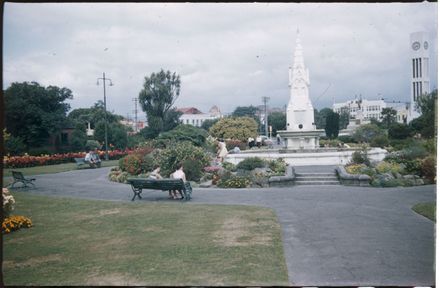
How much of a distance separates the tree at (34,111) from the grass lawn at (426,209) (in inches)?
974

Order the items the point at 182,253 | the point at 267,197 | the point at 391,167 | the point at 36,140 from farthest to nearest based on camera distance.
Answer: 1. the point at 36,140
2. the point at 391,167
3. the point at 267,197
4. the point at 182,253

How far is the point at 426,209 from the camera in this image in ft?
31.6

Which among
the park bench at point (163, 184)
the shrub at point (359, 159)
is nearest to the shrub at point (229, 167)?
the shrub at point (359, 159)

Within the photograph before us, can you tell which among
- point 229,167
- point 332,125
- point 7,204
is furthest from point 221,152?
point 332,125

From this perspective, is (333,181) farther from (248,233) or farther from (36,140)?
(36,140)

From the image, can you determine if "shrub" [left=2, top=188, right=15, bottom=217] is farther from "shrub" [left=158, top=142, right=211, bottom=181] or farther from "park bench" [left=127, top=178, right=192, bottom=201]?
"shrub" [left=158, top=142, right=211, bottom=181]

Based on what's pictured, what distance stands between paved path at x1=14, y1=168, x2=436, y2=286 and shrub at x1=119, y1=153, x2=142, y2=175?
486 cm

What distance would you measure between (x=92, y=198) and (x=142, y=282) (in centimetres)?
823

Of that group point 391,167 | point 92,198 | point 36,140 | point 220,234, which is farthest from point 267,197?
point 36,140

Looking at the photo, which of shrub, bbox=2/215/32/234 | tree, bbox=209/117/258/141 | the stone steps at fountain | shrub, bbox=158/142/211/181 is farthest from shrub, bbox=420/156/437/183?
tree, bbox=209/117/258/141

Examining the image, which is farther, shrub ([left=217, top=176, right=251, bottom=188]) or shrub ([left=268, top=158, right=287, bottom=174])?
shrub ([left=268, top=158, right=287, bottom=174])

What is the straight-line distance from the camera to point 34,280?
18.7 ft

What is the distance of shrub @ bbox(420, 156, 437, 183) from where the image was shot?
14748 millimetres

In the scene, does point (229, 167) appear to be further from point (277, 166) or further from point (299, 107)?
point (299, 107)
